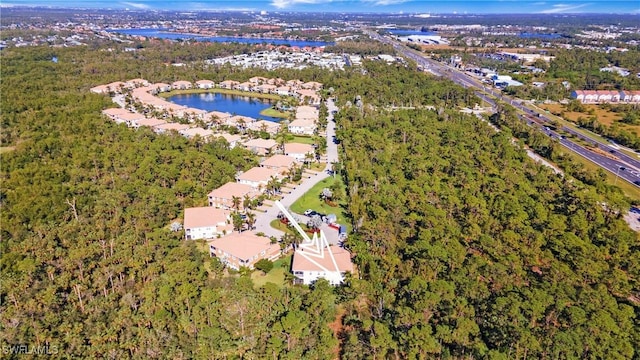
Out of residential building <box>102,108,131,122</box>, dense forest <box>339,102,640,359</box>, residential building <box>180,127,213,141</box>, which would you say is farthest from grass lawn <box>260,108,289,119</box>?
dense forest <box>339,102,640,359</box>

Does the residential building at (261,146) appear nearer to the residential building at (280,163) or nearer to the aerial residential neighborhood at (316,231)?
the aerial residential neighborhood at (316,231)

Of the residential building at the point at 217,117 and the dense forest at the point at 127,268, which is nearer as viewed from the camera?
the dense forest at the point at 127,268

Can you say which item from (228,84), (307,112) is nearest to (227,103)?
(228,84)

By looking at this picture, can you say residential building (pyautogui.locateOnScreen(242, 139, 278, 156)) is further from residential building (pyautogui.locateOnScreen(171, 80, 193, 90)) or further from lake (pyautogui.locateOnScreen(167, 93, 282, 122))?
residential building (pyautogui.locateOnScreen(171, 80, 193, 90))

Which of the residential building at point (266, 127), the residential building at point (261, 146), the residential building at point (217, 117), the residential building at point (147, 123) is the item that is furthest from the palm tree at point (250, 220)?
the residential building at point (217, 117)

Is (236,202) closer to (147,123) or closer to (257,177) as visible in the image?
(257,177)

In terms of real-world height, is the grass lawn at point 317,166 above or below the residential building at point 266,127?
below
